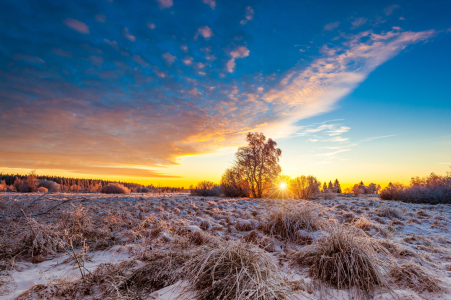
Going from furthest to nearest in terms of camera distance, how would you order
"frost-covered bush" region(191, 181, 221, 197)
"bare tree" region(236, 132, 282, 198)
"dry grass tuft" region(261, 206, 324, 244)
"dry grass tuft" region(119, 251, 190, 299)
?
"frost-covered bush" region(191, 181, 221, 197) < "bare tree" region(236, 132, 282, 198) < "dry grass tuft" region(261, 206, 324, 244) < "dry grass tuft" region(119, 251, 190, 299)

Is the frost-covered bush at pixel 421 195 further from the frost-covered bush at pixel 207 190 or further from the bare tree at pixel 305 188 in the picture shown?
the frost-covered bush at pixel 207 190

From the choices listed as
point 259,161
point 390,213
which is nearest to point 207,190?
point 259,161

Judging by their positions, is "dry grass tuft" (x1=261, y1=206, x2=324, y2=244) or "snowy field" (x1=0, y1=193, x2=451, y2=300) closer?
"snowy field" (x1=0, y1=193, x2=451, y2=300)

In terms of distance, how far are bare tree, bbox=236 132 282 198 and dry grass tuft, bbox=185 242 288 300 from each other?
588 inches

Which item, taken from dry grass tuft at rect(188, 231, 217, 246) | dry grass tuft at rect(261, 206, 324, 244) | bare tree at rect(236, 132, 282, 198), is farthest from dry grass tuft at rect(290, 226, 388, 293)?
bare tree at rect(236, 132, 282, 198)

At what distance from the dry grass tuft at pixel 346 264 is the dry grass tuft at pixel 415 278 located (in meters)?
0.13

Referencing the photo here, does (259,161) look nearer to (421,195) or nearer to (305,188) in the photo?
(305,188)

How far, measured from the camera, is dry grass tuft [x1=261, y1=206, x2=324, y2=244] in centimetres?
371

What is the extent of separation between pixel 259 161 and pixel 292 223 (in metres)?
13.3

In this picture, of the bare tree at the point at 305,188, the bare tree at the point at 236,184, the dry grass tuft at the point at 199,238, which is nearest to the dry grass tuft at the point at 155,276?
the dry grass tuft at the point at 199,238

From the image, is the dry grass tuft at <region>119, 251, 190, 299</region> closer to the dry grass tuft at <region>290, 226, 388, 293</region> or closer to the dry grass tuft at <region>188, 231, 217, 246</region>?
the dry grass tuft at <region>188, 231, 217, 246</region>

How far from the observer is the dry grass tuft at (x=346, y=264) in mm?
1974

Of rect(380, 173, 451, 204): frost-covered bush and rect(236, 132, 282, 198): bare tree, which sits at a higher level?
rect(236, 132, 282, 198): bare tree

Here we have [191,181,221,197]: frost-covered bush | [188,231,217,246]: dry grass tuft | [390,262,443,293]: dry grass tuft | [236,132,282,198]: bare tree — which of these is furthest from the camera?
[191,181,221,197]: frost-covered bush
